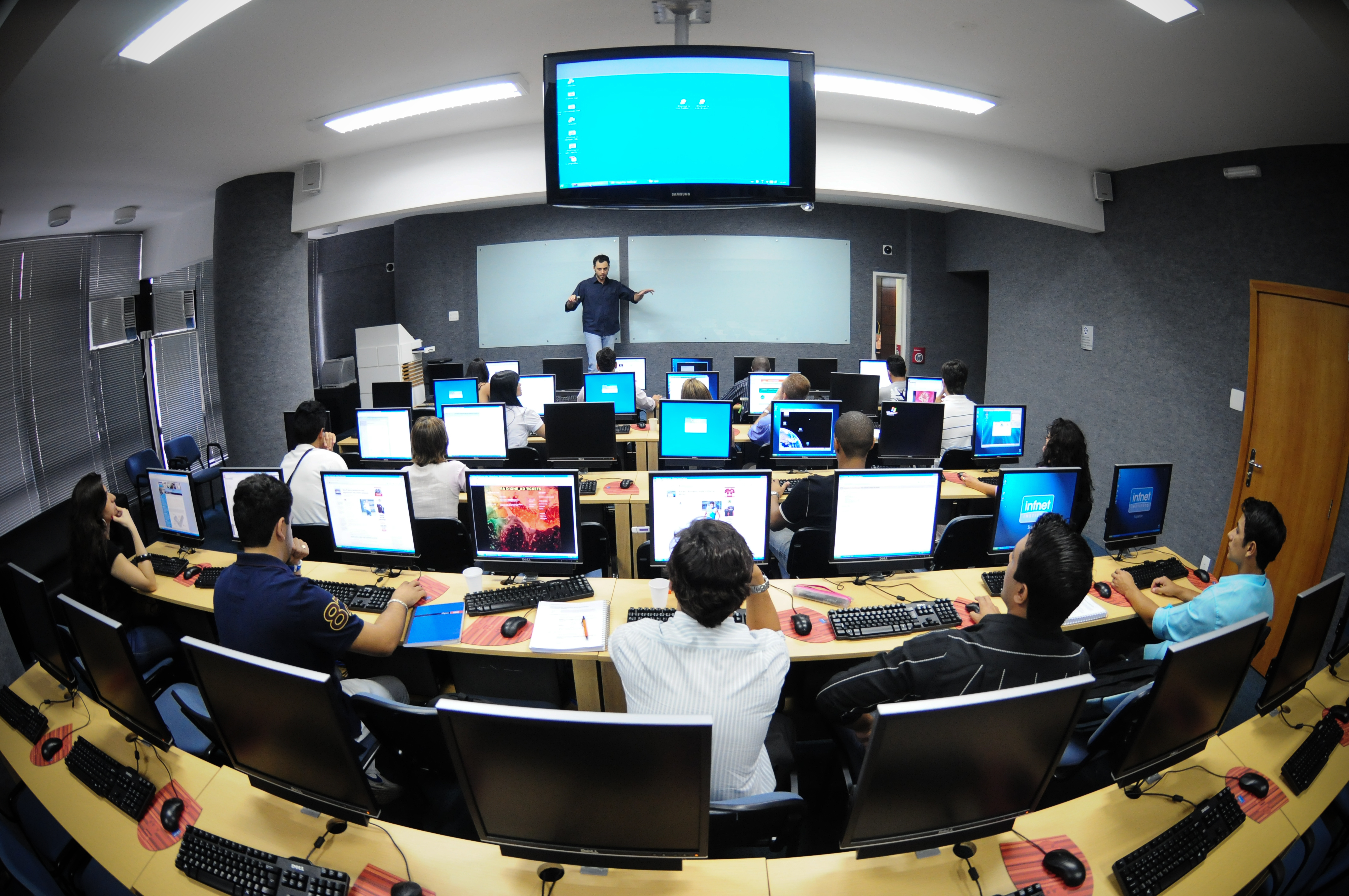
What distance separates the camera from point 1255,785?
1.63m

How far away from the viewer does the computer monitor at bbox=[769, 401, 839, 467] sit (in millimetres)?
4477

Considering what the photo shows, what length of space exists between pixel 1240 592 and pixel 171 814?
3.36 m

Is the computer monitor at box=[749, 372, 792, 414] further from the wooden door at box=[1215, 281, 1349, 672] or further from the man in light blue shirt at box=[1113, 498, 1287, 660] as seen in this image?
the man in light blue shirt at box=[1113, 498, 1287, 660]

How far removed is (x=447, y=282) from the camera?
863 centimetres

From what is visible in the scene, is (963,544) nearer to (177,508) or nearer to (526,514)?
(526,514)

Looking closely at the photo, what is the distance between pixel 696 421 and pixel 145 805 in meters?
3.49

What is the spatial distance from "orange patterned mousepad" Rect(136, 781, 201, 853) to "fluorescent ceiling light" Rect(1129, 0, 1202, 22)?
4.22 meters

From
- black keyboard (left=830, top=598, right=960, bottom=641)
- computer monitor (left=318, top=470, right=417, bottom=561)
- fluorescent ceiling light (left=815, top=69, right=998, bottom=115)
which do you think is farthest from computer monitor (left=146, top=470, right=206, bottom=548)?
fluorescent ceiling light (left=815, top=69, right=998, bottom=115)

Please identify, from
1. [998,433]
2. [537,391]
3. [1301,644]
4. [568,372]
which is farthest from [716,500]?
[568,372]

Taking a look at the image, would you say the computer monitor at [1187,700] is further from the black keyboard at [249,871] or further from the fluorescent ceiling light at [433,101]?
the fluorescent ceiling light at [433,101]

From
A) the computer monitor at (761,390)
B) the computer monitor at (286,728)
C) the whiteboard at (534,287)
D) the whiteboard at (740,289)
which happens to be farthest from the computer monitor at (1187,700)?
the whiteboard at (534,287)

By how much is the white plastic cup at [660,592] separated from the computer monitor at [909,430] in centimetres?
270

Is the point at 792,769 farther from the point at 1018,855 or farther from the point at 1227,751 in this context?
the point at 1227,751

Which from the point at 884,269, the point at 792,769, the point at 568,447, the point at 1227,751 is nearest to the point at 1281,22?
the point at 1227,751
